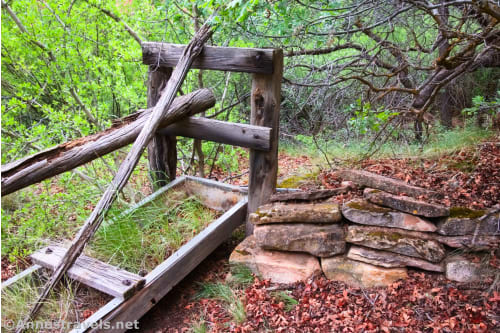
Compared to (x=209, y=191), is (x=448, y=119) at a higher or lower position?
higher

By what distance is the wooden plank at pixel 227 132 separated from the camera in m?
3.44

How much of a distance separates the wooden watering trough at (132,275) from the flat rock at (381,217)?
3.81 ft

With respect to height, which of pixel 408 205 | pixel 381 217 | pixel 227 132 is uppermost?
pixel 227 132

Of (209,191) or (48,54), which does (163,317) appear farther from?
(48,54)

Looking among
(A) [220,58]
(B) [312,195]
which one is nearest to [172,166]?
(A) [220,58]

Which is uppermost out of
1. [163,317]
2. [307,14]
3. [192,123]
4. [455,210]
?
[307,14]

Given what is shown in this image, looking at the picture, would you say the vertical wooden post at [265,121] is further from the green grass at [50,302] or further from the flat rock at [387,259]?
the green grass at [50,302]

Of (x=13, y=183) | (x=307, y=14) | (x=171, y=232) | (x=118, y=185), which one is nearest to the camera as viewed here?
(x=13, y=183)

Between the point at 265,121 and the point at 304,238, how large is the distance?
116 centimetres

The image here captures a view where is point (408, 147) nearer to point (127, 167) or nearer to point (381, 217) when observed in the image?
point (381, 217)

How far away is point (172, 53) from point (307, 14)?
6.27 feet

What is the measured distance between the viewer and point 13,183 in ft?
7.48

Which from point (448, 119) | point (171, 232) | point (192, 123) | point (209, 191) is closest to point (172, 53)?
point (192, 123)

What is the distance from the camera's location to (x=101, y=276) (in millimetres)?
2703
